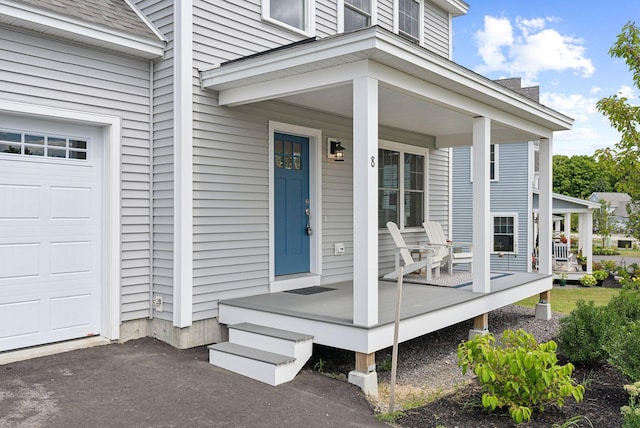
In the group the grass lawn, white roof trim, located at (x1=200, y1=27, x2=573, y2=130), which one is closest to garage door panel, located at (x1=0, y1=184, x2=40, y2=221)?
white roof trim, located at (x1=200, y1=27, x2=573, y2=130)

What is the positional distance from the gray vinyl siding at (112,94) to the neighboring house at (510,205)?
1270 cm

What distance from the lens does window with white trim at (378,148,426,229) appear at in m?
8.37

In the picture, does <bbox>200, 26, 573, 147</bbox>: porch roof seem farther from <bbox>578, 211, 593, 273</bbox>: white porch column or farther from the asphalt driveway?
<bbox>578, 211, 593, 273</bbox>: white porch column

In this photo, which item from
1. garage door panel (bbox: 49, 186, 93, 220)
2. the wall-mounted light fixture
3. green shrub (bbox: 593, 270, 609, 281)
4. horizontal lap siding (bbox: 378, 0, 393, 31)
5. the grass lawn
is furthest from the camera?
green shrub (bbox: 593, 270, 609, 281)

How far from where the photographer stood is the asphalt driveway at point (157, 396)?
353cm

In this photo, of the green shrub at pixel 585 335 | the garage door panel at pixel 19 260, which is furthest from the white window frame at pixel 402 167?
the garage door panel at pixel 19 260

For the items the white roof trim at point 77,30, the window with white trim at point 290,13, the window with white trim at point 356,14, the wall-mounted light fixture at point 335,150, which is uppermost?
the window with white trim at point 356,14

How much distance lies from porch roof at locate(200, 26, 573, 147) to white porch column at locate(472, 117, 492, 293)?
277 mm

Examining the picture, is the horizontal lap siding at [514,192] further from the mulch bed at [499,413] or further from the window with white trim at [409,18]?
the mulch bed at [499,413]

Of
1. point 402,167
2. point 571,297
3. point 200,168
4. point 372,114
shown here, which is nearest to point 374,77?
point 372,114

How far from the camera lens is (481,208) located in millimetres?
6168

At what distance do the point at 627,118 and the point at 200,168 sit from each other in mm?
4543

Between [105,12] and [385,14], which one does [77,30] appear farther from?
[385,14]

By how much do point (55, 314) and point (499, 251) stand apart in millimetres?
14519
